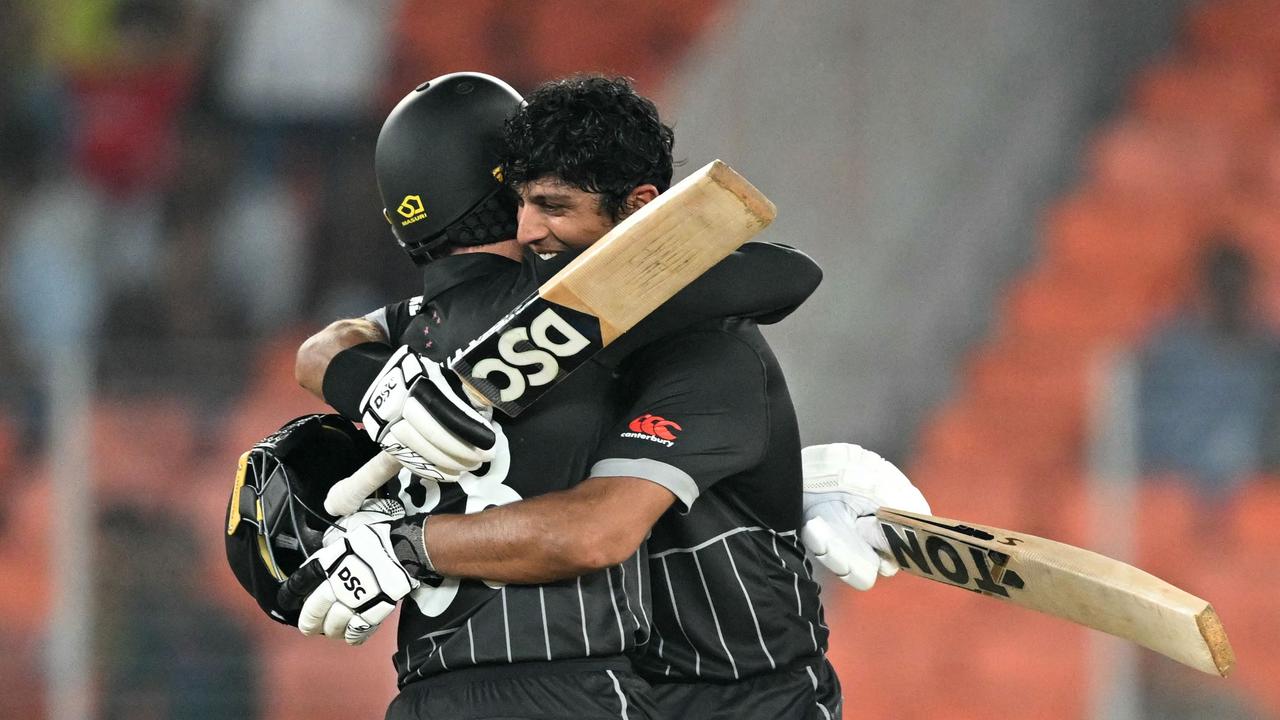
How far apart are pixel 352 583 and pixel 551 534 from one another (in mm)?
243

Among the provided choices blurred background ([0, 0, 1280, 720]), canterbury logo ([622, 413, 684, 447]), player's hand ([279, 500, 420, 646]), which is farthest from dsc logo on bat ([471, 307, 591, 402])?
blurred background ([0, 0, 1280, 720])

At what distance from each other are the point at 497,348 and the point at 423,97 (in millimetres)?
450

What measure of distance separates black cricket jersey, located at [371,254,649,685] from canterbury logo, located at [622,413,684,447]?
0.27ft

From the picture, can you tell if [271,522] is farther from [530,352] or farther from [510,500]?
[530,352]

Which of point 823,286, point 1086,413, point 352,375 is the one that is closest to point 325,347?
point 352,375

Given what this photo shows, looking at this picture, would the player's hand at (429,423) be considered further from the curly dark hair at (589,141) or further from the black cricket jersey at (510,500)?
→ the curly dark hair at (589,141)

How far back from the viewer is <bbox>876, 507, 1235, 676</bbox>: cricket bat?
194 cm

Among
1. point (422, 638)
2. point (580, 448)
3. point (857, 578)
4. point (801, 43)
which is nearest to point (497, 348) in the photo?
point (580, 448)

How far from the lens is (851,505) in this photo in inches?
91.9

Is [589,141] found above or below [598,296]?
above

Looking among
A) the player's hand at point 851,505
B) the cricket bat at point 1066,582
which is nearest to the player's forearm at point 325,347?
the player's hand at point 851,505

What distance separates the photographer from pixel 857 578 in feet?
7.47

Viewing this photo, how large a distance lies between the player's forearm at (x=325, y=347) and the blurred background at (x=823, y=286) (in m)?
1.88

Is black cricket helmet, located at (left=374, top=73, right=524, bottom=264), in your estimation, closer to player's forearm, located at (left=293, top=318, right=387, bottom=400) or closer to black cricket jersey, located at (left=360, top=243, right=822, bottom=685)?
black cricket jersey, located at (left=360, top=243, right=822, bottom=685)
